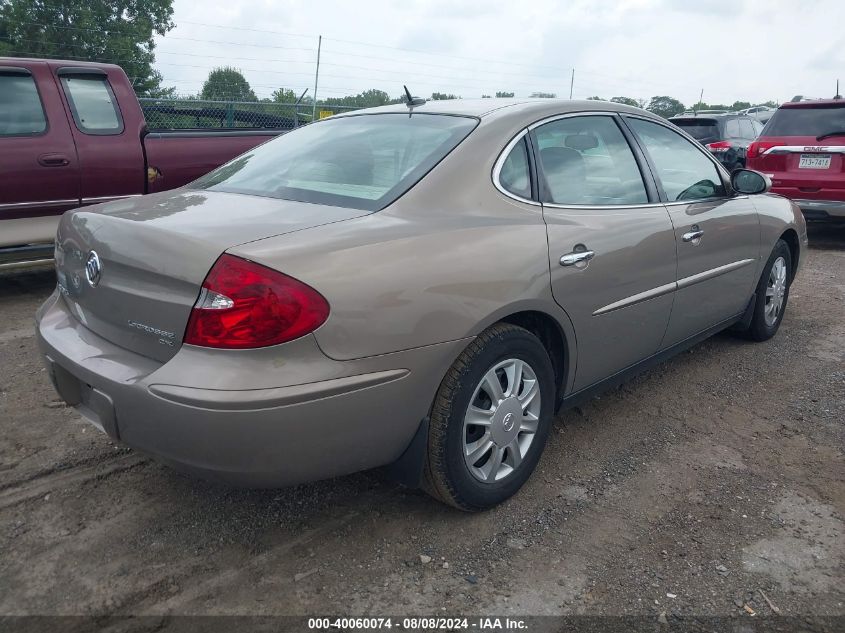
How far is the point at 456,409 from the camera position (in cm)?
252

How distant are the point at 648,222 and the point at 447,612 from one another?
6.52 ft

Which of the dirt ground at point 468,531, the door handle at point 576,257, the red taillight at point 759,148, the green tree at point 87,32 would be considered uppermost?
the green tree at point 87,32

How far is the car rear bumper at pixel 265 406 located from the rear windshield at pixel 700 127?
10.9 metres

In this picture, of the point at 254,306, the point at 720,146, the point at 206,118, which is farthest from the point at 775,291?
the point at 720,146

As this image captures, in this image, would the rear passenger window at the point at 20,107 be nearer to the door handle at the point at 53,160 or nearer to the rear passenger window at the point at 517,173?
the door handle at the point at 53,160

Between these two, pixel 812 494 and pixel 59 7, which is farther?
pixel 59 7

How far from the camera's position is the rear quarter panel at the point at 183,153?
20.7ft

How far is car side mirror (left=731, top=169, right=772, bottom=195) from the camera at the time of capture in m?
4.11

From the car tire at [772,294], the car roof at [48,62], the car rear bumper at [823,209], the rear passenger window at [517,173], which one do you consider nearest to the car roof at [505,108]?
the rear passenger window at [517,173]

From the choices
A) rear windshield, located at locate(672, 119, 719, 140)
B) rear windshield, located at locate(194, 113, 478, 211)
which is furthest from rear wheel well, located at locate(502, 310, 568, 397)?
rear windshield, located at locate(672, 119, 719, 140)

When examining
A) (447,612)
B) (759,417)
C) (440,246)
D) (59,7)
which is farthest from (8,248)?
(59,7)

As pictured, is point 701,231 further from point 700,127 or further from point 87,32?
point 87,32

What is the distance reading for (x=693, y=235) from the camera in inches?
143

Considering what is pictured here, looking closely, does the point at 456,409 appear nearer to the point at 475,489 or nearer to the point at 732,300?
the point at 475,489
